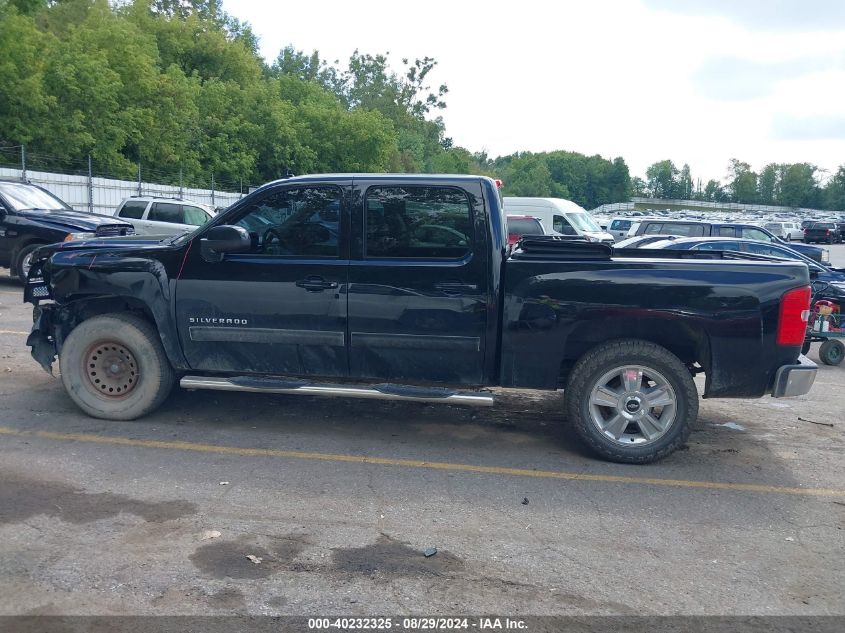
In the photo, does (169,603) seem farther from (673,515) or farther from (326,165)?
(326,165)

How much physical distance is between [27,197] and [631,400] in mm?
12525

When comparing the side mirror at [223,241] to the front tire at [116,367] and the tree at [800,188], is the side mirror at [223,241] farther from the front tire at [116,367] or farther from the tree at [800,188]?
the tree at [800,188]

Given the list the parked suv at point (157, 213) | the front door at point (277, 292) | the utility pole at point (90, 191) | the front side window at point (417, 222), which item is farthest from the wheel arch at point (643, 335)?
the utility pole at point (90, 191)

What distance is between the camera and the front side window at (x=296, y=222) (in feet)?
20.2

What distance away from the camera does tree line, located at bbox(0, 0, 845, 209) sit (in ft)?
95.2

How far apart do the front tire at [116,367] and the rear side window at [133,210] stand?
552 inches

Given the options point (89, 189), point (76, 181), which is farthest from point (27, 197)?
point (89, 189)

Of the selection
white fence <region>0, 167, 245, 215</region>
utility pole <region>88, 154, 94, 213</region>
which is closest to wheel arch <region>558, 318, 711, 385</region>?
white fence <region>0, 167, 245, 215</region>

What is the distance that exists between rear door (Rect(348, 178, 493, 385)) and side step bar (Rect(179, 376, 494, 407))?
14 centimetres

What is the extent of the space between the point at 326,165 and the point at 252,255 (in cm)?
4634

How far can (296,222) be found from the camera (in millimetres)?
6219

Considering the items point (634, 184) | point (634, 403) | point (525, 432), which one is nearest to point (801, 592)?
point (634, 403)

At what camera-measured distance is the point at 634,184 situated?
173 meters

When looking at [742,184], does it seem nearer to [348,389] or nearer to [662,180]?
[662,180]
